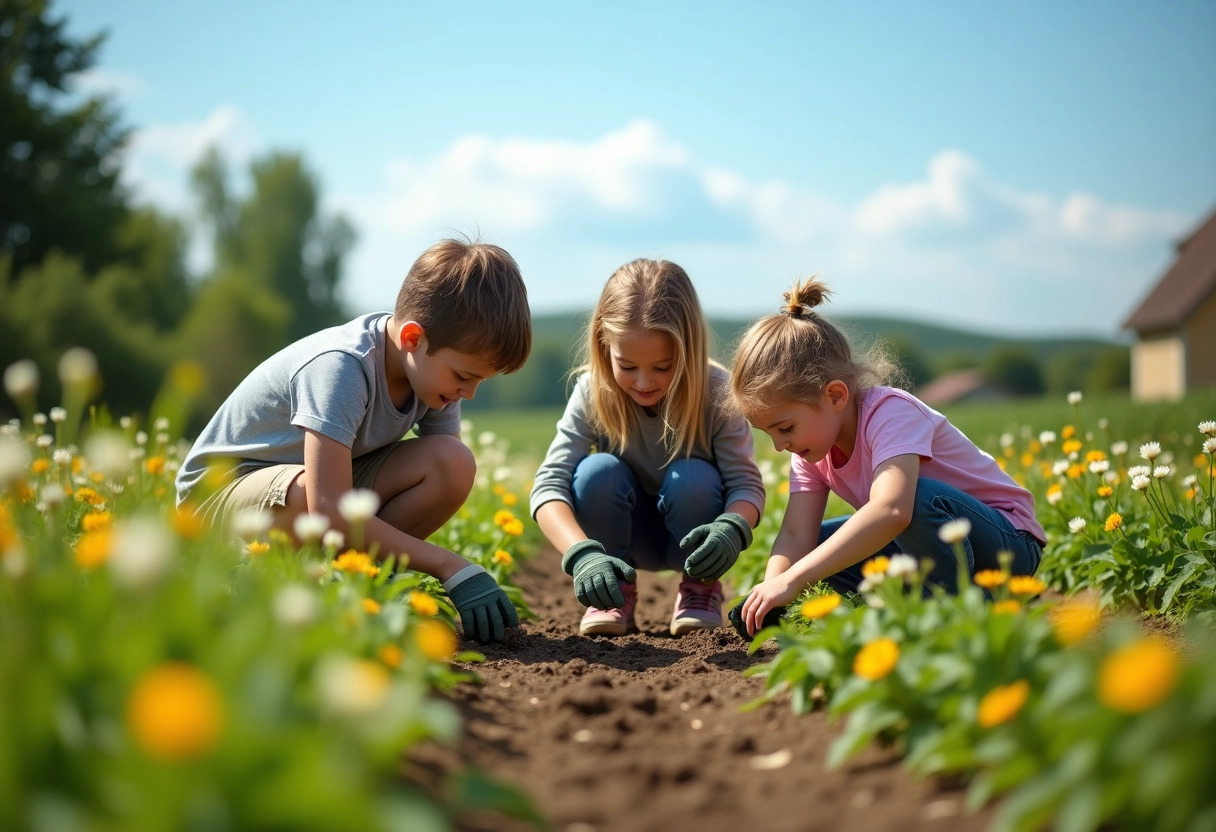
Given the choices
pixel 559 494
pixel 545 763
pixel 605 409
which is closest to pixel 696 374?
pixel 605 409

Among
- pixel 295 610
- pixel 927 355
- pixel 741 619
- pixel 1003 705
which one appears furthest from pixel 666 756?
pixel 927 355

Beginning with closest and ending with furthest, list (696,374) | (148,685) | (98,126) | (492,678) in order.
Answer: (148,685)
(492,678)
(696,374)
(98,126)

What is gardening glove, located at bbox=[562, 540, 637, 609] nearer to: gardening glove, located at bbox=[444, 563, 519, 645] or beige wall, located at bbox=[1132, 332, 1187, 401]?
gardening glove, located at bbox=[444, 563, 519, 645]

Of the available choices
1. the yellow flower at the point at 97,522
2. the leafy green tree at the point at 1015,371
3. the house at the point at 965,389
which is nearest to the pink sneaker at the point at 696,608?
the yellow flower at the point at 97,522

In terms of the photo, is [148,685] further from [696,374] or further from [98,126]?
[98,126]

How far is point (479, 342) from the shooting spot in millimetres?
3170

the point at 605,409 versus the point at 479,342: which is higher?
the point at 479,342

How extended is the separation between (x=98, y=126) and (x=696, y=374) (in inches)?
953

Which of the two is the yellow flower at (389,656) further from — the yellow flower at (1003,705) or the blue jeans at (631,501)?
the blue jeans at (631,501)

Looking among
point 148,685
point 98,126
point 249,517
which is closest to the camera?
point 148,685

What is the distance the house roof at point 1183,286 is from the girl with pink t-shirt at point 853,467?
2410cm

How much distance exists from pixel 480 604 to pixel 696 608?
2.85 ft

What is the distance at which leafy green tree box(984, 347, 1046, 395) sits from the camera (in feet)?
208

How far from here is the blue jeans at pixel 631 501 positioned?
11.8ft
